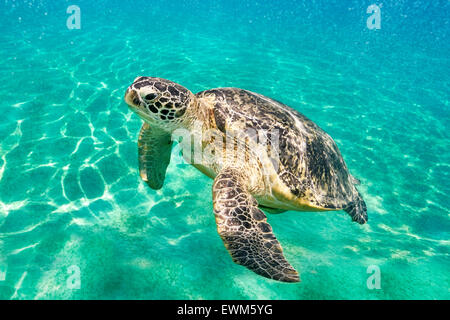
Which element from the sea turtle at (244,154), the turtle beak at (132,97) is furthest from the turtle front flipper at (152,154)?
the turtle beak at (132,97)

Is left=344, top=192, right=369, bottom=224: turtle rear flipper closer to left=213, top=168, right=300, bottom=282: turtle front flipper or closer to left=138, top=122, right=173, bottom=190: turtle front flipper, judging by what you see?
left=213, top=168, right=300, bottom=282: turtle front flipper

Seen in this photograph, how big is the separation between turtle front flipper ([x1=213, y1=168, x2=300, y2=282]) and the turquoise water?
1.78 ft

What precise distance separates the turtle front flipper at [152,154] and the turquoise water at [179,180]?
49cm

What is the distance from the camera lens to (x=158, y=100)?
2600 mm

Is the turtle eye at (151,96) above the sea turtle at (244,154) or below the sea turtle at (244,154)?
above

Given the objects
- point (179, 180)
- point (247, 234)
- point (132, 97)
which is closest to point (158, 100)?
point (132, 97)

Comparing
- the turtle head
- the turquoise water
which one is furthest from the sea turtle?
the turquoise water

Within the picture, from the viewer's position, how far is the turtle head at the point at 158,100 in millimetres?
2541

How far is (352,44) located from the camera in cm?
1432

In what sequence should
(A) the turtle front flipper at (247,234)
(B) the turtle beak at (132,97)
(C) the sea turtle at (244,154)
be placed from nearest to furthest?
(A) the turtle front flipper at (247,234), (C) the sea turtle at (244,154), (B) the turtle beak at (132,97)

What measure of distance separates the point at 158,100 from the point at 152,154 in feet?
3.69

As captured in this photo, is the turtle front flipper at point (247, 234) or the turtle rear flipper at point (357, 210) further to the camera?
the turtle rear flipper at point (357, 210)

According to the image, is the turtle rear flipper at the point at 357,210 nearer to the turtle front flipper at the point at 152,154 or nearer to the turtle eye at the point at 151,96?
the turtle front flipper at the point at 152,154
